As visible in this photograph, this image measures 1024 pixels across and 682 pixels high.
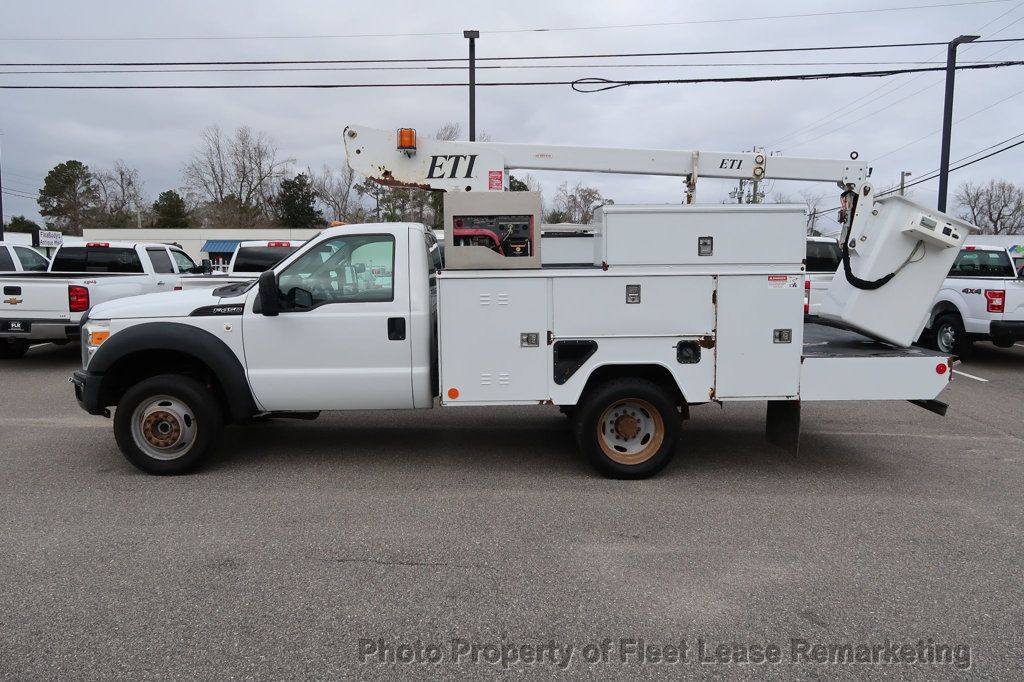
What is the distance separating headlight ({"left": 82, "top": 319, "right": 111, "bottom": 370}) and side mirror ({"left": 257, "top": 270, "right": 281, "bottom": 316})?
4.35 feet

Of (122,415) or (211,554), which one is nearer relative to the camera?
(211,554)

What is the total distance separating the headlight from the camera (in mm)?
5703

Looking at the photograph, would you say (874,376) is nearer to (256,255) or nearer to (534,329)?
(534,329)

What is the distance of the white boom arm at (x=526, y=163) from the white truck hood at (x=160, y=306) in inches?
69.1

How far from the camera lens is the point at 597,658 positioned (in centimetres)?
321

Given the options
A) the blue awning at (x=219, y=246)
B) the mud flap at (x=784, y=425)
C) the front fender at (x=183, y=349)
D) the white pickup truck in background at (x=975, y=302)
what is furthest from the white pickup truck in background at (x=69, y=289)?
the blue awning at (x=219, y=246)

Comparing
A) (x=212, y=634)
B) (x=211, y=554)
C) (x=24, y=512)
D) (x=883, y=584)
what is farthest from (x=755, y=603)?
(x=24, y=512)

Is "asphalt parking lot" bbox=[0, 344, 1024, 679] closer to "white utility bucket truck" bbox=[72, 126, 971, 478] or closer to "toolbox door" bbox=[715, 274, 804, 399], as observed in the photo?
"white utility bucket truck" bbox=[72, 126, 971, 478]

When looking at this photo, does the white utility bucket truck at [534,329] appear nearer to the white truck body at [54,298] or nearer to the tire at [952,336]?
the white truck body at [54,298]

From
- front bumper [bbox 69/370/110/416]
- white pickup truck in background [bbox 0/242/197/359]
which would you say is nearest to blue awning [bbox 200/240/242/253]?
white pickup truck in background [bbox 0/242/197/359]

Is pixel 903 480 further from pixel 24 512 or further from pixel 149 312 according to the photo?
pixel 24 512

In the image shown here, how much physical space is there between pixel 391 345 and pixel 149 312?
199 cm

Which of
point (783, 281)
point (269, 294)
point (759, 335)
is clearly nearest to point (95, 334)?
point (269, 294)

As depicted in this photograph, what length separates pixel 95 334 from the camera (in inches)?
226
